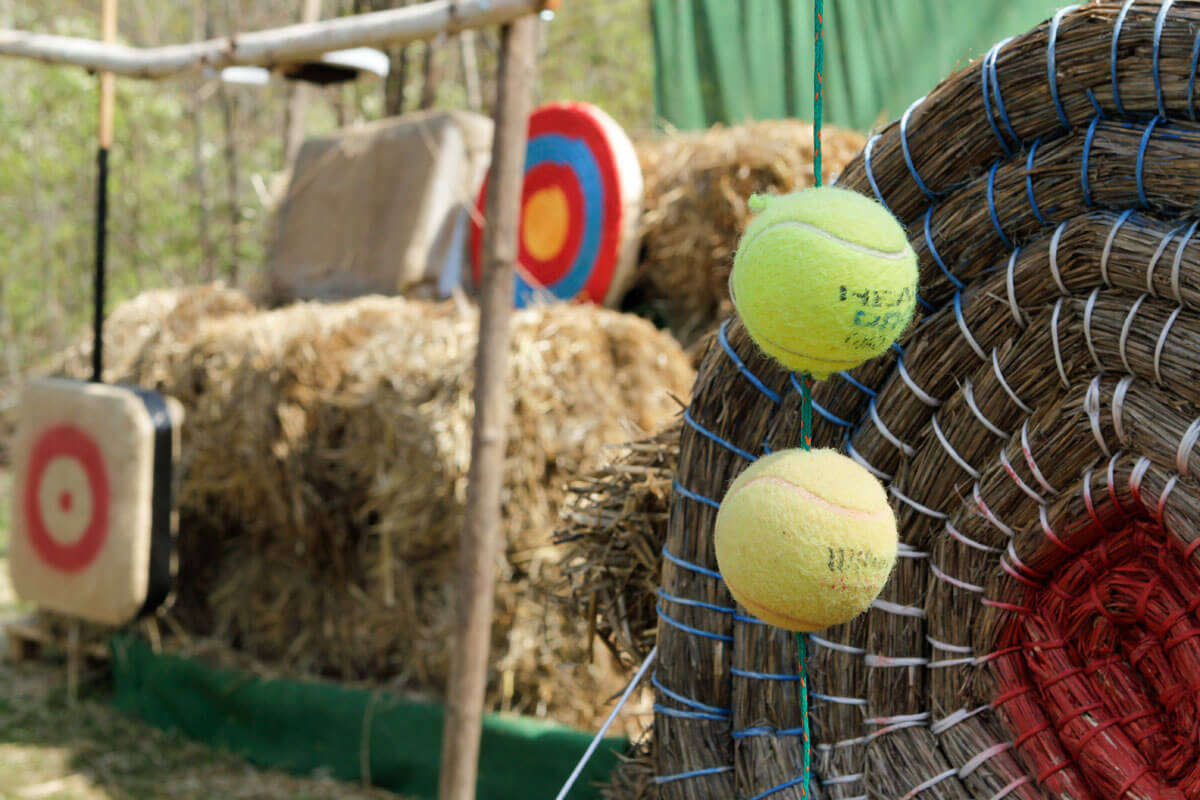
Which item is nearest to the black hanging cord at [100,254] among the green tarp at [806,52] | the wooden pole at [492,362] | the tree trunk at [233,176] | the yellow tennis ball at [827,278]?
the wooden pole at [492,362]

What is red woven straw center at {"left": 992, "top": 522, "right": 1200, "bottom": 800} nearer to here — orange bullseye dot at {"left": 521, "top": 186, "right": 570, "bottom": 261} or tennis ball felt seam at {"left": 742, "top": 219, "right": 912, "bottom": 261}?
tennis ball felt seam at {"left": 742, "top": 219, "right": 912, "bottom": 261}

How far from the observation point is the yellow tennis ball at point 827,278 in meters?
0.99

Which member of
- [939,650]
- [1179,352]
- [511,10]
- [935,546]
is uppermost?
[511,10]

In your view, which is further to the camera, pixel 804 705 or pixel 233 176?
pixel 233 176

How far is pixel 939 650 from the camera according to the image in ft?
4.50

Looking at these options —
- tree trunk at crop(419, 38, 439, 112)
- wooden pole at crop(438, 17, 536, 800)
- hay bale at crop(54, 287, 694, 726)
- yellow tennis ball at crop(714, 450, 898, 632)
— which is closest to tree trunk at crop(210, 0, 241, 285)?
tree trunk at crop(419, 38, 439, 112)

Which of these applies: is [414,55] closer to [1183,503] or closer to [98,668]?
[98,668]

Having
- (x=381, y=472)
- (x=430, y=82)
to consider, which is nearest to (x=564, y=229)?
(x=381, y=472)

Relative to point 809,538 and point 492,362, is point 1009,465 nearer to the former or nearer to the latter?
point 809,538

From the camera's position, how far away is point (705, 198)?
3400 millimetres

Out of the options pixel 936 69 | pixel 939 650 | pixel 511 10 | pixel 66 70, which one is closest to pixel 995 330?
pixel 939 650

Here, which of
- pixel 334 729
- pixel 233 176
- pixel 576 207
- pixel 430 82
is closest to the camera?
pixel 334 729

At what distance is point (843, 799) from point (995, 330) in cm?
62

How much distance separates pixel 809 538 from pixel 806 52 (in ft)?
11.8
